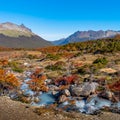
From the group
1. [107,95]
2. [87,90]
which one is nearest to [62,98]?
[87,90]

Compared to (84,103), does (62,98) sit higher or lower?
higher

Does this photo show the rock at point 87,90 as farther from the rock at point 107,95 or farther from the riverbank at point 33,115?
the riverbank at point 33,115

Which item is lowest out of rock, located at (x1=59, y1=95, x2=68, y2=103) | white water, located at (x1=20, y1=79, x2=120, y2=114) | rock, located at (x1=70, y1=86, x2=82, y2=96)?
white water, located at (x1=20, y1=79, x2=120, y2=114)

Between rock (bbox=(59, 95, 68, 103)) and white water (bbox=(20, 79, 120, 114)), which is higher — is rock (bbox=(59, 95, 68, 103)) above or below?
above

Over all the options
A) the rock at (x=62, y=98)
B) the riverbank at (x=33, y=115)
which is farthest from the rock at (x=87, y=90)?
the riverbank at (x=33, y=115)

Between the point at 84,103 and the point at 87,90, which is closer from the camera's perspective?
the point at 84,103

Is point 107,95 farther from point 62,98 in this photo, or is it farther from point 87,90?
point 62,98

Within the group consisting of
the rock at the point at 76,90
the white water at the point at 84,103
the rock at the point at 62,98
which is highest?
the rock at the point at 76,90

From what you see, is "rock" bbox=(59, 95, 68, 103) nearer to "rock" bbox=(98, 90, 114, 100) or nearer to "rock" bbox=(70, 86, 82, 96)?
"rock" bbox=(70, 86, 82, 96)

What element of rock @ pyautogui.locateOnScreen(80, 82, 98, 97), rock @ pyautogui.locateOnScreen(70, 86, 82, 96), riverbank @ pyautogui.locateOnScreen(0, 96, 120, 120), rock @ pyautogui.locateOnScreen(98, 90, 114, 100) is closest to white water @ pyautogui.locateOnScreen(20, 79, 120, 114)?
rock @ pyautogui.locateOnScreen(98, 90, 114, 100)

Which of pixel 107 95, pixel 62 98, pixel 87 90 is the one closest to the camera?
pixel 62 98

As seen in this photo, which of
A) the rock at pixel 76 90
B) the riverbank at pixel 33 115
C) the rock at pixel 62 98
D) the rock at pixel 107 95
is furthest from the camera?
the rock at pixel 76 90

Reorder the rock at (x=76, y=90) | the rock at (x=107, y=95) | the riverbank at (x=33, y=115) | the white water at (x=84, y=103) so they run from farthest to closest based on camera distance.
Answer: the rock at (x=76, y=90) → the rock at (x=107, y=95) → the white water at (x=84, y=103) → the riverbank at (x=33, y=115)

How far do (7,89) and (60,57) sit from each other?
160 ft
